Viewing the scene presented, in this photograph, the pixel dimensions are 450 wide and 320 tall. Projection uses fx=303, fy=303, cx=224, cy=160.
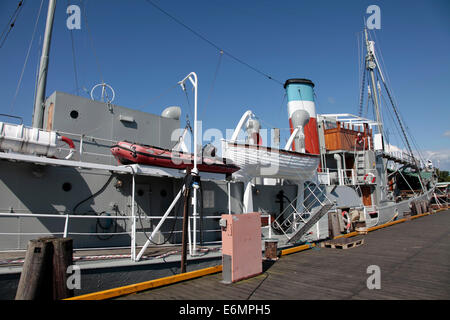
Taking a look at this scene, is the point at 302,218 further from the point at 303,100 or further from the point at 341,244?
the point at 303,100

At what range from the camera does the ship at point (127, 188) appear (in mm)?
6645

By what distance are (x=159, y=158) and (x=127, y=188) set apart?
1.25 meters

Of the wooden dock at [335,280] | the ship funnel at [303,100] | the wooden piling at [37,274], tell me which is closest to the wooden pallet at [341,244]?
the wooden dock at [335,280]

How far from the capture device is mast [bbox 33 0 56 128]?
8.16m

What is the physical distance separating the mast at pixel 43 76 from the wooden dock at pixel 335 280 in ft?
19.2

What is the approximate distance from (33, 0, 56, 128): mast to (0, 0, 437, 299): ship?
0.09 ft

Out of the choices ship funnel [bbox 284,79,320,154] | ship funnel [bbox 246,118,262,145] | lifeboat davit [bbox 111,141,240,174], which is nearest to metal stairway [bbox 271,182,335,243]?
ship funnel [bbox 246,118,262,145]

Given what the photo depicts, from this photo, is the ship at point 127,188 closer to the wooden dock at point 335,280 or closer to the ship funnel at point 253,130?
the ship funnel at point 253,130

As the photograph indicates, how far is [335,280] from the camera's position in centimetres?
568

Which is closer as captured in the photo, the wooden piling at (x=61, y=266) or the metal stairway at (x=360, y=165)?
the wooden piling at (x=61, y=266)

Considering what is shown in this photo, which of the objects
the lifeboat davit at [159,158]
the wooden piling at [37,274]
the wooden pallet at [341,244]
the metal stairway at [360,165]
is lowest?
the wooden pallet at [341,244]

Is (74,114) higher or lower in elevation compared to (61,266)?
higher

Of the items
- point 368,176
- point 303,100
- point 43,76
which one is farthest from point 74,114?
point 368,176
